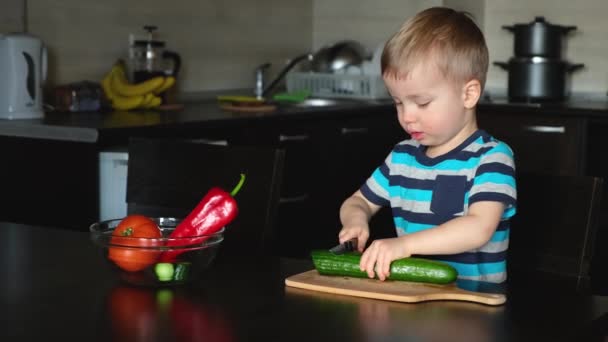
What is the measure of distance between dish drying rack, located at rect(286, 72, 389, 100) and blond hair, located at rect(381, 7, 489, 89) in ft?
7.76

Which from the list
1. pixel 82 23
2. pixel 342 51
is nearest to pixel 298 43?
pixel 342 51

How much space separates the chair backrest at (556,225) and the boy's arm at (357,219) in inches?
9.3

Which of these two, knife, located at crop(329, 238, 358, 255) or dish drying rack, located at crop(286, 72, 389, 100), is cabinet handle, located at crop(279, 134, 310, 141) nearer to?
dish drying rack, located at crop(286, 72, 389, 100)

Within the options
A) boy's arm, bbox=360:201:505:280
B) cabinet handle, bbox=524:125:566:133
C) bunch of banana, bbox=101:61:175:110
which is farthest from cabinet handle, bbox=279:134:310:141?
boy's arm, bbox=360:201:505:280

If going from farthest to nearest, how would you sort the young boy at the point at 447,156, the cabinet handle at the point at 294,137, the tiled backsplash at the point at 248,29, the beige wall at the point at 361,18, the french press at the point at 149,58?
the beige wall at the point at 361,18
the french press at the point at 149,58
the tiled backsplash at the point at 248,29
the cabinet handle at the point at 294,137
the young boy at the point at 447,156

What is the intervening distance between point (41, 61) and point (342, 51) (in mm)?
1464

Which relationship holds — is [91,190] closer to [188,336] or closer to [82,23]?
[82,23]

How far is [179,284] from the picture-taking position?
3.95 ft

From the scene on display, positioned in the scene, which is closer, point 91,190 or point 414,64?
point 414,64

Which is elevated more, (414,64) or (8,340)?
(414,64)

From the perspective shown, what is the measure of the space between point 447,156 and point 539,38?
2.49m

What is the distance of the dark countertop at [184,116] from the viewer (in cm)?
253

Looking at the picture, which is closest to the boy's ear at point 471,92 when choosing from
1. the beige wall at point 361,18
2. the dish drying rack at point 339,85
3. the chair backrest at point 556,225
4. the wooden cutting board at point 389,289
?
the chair backrest at point 556,225

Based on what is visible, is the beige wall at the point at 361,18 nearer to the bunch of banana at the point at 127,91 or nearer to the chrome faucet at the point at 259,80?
the chrome faucet at the point at 259,80
